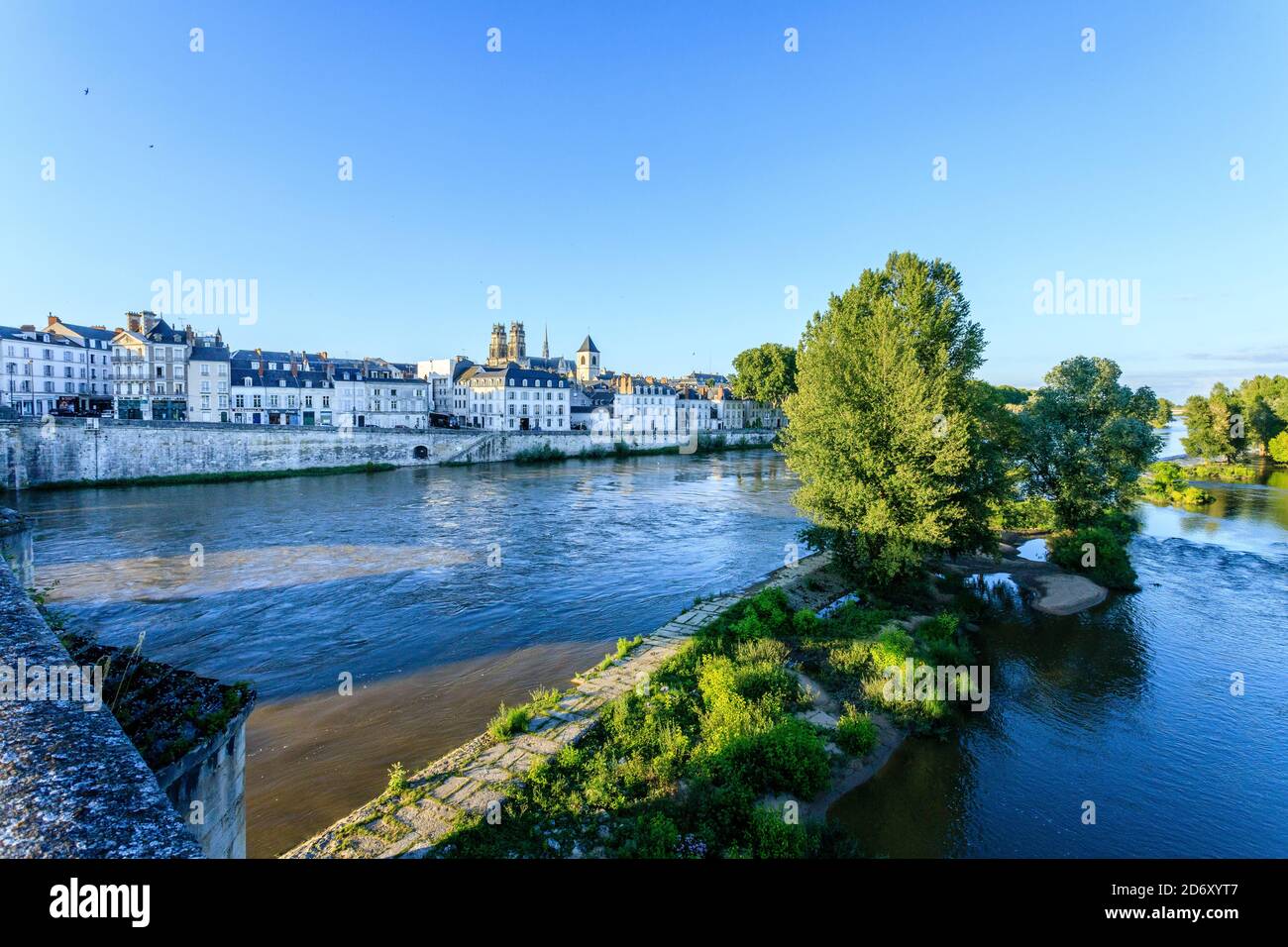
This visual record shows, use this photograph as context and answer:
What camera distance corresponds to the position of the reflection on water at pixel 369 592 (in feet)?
41.2

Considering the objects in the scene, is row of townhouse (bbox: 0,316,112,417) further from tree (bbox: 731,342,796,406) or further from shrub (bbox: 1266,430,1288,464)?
shrub (bbox: 1266,430,1288,464)

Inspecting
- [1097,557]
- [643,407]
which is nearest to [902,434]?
[1097,557]

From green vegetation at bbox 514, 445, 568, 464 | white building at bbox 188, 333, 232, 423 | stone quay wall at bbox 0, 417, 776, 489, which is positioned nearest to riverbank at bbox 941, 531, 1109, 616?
green vegetation at bbox 514, 445, 568, 464

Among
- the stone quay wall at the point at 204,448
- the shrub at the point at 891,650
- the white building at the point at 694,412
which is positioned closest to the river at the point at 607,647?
the shrub at the point at 891,650

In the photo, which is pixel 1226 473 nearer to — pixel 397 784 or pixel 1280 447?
pixel 1280 447

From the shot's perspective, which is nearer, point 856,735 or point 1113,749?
point 856,735

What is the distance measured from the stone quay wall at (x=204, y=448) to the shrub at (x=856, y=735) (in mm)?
53514

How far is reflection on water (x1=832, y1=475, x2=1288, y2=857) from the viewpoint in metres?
10.4

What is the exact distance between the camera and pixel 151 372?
6200 centimetres

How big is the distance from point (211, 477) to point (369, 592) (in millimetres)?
38073

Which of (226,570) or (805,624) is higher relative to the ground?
(226,570)

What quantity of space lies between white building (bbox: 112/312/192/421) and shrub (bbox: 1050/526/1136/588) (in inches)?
2900

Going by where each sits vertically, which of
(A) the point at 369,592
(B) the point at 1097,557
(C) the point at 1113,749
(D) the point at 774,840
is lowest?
(C) the point at 1113,749
